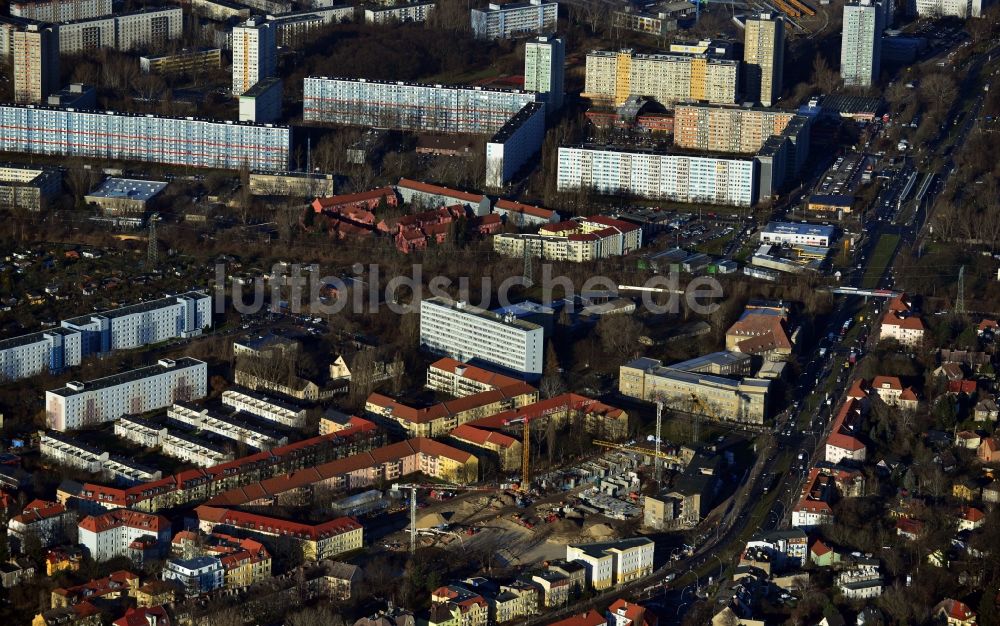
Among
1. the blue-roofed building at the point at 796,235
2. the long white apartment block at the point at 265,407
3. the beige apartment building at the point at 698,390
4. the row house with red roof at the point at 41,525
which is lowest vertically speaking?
the row house with red roof at the point at 41,525

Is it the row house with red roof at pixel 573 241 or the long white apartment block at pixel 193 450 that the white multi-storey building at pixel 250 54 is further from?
the long white apartment block at pixel 193 450

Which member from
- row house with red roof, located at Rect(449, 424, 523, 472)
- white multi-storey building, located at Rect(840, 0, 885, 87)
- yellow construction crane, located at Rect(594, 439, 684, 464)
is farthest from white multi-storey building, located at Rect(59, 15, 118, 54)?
yellow construction crane, located at Rect(594, 439, 684, 464)

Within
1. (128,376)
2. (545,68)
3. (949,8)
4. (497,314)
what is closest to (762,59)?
(545,68)

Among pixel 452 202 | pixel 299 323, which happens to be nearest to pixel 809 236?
pixel 452 202

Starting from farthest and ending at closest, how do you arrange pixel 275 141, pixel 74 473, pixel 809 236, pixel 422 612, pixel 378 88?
pixel 378 88 < pixel 275 141 < pixel 809 236 < pixel 74 473 < pixel 422 612

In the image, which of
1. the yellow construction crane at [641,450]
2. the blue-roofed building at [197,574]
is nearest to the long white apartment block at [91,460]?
the blue-roofed building at [197,574]

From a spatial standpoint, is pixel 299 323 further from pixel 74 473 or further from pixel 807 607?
pixel 807 607
